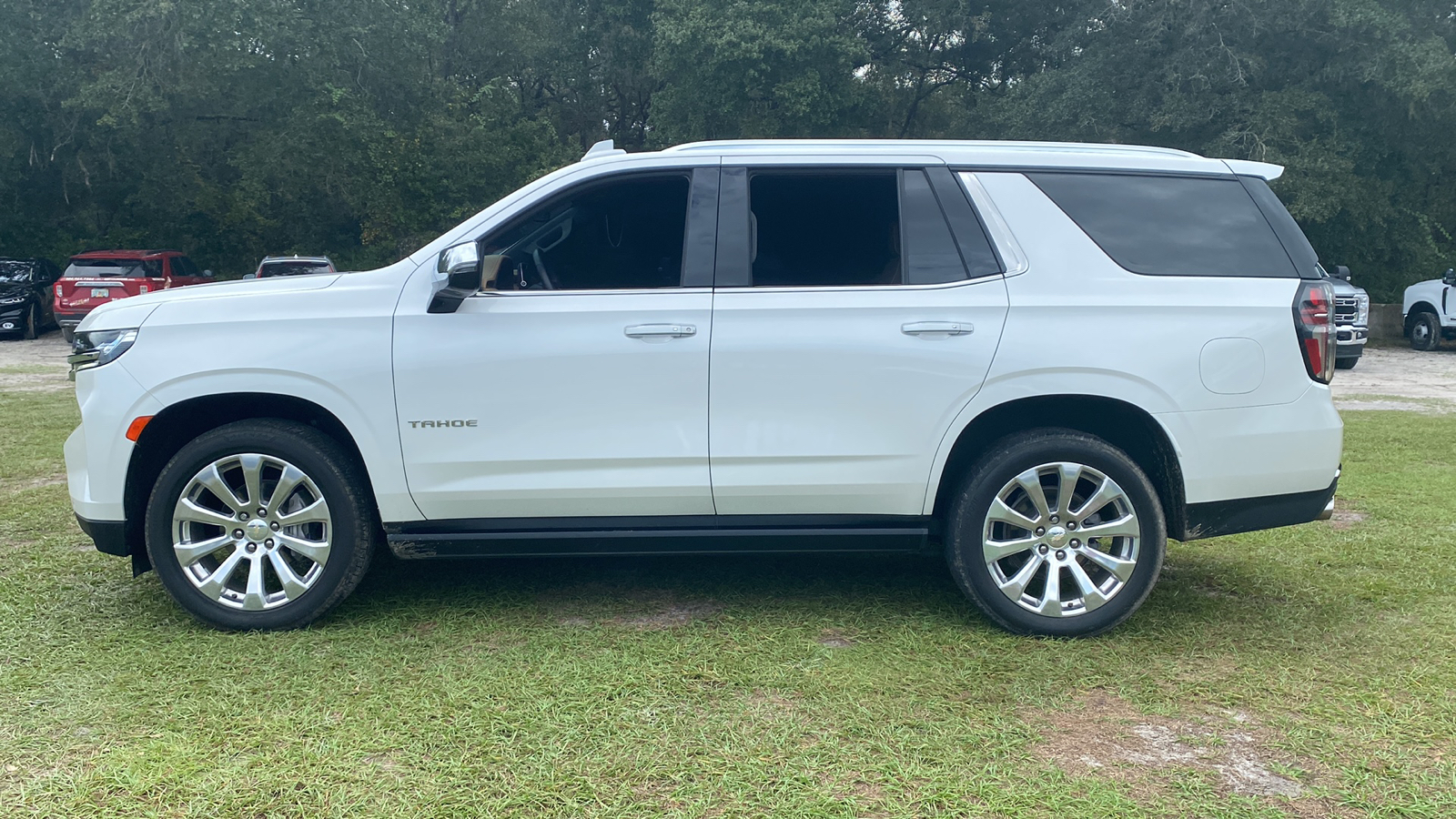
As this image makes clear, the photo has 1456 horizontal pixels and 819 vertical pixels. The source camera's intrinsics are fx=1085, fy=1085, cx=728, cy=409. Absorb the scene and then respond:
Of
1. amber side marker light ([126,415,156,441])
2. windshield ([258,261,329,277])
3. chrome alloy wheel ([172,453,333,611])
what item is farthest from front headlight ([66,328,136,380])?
windshield ([258,261,329,277])

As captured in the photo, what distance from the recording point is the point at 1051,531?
4.22 m

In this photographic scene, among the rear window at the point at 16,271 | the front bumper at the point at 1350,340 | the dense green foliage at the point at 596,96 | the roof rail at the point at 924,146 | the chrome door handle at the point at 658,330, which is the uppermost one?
the dense green foliage at the point at 596,96

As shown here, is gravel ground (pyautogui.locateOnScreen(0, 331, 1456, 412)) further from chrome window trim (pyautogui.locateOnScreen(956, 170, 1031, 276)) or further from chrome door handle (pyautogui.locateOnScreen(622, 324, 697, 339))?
chrome door handle (pyautogui.locateOnScreen(622, 324, 697, 339))

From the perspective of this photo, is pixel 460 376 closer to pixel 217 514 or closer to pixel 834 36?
pixel 217 514

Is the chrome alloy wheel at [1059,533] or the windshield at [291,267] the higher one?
the windshield at [291,267]

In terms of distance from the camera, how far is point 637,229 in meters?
4.62

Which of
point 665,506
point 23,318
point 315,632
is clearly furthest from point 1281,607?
point 23,318

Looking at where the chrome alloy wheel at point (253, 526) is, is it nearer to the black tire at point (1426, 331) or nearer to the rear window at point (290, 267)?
the rear window at point (290, 267)

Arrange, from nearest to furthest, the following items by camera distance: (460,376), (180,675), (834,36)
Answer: (180,675) → (460,376) → (834,36)

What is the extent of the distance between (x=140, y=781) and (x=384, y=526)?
1433 millimetres

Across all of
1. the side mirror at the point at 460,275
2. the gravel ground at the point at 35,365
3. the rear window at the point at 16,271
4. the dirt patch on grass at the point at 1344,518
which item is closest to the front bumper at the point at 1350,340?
the dirt patch on grass at the point at 1344,518

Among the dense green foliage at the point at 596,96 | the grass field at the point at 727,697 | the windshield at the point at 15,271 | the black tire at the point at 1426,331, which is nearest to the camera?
the grass field at the point at 727,697

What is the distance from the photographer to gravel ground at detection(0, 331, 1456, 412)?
12.4 meters

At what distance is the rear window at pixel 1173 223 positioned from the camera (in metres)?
4.31
